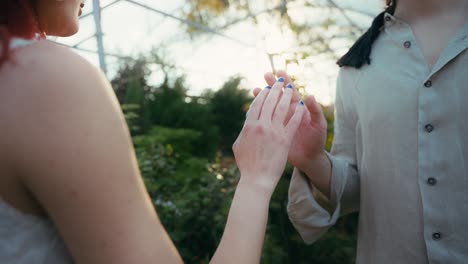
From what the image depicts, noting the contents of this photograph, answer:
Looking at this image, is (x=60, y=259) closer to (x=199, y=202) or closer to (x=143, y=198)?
(x=143, y=198)

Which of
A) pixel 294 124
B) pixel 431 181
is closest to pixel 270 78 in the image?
pixel 294 124

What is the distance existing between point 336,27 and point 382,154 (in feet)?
30.3

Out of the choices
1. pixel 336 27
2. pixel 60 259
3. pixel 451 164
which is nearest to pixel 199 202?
pixel 451 164

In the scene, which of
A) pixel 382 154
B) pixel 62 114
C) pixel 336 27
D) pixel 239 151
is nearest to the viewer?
pixel 62 114

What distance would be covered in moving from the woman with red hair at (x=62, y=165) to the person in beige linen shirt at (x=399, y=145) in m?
0.76

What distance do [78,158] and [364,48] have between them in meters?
1.22

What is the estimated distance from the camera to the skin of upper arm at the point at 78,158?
70 cm

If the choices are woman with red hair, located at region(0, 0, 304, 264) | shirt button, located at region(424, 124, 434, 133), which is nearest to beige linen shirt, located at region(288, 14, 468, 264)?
shirt button, located at region(424, 124, 434, 133)

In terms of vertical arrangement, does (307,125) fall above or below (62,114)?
below

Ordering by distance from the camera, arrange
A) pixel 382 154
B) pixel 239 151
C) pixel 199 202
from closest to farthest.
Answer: pixel 239 151, pixel 382 154, pixel 199 202

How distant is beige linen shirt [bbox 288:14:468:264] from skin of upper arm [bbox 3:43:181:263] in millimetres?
912

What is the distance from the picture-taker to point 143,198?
794 millimetres

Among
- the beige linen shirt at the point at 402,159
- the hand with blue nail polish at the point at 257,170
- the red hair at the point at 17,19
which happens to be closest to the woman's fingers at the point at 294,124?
the hand with blue nail polish at the point at 257,170

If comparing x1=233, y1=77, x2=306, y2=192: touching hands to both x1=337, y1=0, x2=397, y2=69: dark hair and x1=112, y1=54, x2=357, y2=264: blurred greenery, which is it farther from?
x1=112, y1=54, x2=357, y2=264: blurred greenery
